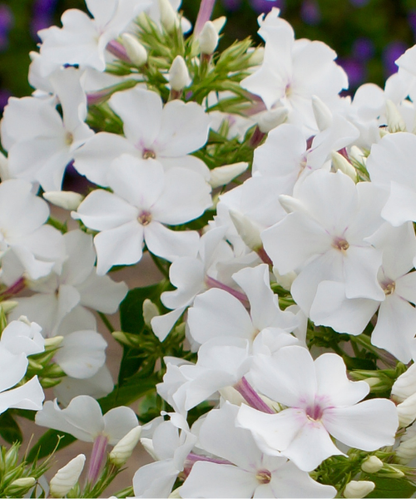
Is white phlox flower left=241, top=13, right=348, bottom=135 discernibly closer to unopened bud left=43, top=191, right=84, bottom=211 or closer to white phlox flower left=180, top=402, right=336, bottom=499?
unopened bud left=43, top=191, right=84, bottom=211

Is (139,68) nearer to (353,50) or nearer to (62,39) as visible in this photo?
(62,39)

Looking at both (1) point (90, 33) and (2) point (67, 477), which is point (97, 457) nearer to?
(2) point (67, 477)

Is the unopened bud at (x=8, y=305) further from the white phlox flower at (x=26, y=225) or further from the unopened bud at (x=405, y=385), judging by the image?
the unopened bud at (x=405, y=385)

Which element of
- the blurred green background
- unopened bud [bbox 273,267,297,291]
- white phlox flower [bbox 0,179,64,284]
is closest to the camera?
unopened bud [bbox 273,267,297,291]

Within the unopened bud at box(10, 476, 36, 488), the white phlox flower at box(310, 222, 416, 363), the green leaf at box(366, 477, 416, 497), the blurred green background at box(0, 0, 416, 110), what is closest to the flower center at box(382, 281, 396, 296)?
the white phlox flower at box(310, 222, 416, 363)

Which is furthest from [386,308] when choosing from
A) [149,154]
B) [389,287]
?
[149,154]

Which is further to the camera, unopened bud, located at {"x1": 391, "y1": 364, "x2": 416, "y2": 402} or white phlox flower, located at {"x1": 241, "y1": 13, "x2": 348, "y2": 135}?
white phlox flower, located at {"x1": 241, "y1": 13, "x2": 348, "y2": 135}

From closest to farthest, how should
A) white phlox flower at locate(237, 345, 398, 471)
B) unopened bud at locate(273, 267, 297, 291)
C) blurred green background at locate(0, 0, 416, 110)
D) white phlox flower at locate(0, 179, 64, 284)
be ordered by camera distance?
1. white phlox flower at locate(237, 345, 398, 471)
2. unopened bud at locate(273, 267, 297, 291)
3. white phlox flower at locate(0, 179, 64, 284)
4. blurred green background at locate(0, 0, 416, 110)
